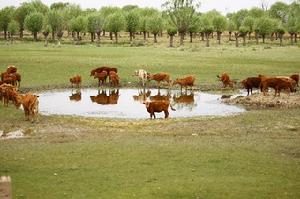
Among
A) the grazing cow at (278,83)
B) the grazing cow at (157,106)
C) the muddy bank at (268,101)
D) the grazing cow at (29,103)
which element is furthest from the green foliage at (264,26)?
the grazing cow at (29,103)

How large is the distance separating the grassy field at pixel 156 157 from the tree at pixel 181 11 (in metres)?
69.6

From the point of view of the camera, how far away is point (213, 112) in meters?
25.6

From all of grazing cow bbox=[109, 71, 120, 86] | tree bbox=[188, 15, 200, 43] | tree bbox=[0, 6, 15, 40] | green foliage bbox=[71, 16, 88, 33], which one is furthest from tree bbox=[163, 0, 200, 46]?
grazing cow bbox=[109, 71, 120, 86]

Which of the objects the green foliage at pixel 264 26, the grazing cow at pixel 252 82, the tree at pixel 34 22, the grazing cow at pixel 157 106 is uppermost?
the tree at pixel 34 22

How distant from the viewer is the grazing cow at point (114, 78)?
34.3m

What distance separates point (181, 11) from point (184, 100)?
66.5 meters

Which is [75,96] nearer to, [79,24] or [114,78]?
[114,78]

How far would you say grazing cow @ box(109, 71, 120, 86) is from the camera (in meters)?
34.3

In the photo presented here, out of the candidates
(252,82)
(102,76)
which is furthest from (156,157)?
(102,76)

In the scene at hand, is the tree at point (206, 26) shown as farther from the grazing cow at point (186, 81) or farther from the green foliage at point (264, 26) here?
the grazing cow at point (186, 81)

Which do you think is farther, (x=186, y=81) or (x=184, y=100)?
(x=186, y=81)

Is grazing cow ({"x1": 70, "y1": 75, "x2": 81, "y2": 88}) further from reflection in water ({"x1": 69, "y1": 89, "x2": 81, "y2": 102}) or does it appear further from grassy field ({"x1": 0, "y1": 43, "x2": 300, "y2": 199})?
grassy field ({"x1": 0, "y1": 43, "x2": 300, "y2": 199})

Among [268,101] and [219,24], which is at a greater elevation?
[219,24]

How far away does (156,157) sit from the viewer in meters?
15.7
